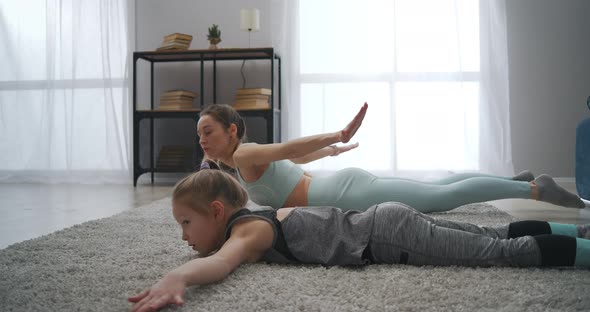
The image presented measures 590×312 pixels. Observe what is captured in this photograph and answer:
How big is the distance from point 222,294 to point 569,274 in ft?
2.42

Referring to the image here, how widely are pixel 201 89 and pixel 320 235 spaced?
3057mm

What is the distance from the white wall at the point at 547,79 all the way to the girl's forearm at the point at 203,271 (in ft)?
12.4

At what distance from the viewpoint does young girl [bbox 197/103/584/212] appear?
1779 millimetres

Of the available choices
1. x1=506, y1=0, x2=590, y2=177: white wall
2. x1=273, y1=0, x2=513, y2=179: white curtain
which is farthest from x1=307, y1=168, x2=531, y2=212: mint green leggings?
A: x1=506, y1=0, x2=590, y2=177: white wall

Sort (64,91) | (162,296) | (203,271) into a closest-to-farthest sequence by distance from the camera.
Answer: (162,296) → (203,271) → (64,91)

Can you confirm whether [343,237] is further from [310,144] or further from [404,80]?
[404,80]

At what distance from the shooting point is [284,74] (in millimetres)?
4340

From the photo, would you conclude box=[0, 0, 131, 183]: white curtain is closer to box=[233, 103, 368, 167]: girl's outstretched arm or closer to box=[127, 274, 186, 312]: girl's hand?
box=[233, 103, 368, 167]: girl's outstretched arm

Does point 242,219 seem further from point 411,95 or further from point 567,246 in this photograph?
point 411,95

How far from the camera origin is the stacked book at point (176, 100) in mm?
4074

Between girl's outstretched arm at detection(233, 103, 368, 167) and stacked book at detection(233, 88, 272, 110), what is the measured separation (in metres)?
2.26

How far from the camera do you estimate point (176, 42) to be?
4121mm

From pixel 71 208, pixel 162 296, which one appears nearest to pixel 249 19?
pixel 71 208

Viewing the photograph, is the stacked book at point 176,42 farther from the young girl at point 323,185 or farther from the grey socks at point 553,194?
the grey socks at point 553,194
